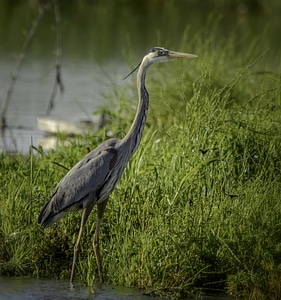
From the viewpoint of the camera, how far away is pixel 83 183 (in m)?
6.48

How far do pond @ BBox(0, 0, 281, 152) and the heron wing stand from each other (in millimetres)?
3287

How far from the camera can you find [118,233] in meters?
6.48

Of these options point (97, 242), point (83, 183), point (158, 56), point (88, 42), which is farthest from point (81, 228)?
point (88, 42)

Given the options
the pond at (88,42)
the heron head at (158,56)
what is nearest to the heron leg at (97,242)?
the heron head at (158,56)

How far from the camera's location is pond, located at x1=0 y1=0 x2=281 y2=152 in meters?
14.2

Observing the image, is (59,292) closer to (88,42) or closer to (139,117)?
(139,117)

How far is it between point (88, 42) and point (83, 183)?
17314mm

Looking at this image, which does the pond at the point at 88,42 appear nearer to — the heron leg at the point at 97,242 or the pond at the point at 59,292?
the heron leg at the point at 97,242

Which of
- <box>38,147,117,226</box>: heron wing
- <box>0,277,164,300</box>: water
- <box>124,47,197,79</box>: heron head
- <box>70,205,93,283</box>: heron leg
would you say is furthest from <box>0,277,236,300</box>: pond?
<box>124,47,197,79</box>: heron head

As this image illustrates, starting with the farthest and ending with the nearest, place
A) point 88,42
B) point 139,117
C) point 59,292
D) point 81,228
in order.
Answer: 1. point 88,42
2. point 139,117
3. point 81,228
4. point 59,292

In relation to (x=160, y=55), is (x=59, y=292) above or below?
below

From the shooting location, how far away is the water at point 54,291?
614 cm

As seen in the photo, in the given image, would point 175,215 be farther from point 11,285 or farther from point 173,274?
point 11,285

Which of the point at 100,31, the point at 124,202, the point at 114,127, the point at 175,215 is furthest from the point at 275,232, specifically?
the point at 100,31
